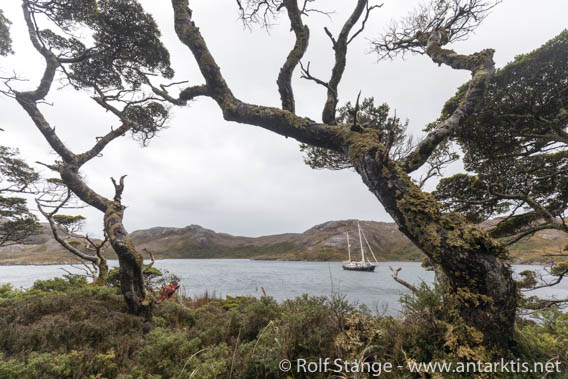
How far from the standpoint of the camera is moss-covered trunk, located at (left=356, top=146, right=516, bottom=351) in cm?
214

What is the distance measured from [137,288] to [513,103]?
33.1 feet

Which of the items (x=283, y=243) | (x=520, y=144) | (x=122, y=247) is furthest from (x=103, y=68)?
(x=283, y=243)

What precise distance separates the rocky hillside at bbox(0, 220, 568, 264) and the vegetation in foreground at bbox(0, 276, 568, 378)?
7995 cm

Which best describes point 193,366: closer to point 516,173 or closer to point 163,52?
point 163,52

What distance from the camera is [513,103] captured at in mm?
5273

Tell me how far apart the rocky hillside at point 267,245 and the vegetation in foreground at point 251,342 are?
3148 inches

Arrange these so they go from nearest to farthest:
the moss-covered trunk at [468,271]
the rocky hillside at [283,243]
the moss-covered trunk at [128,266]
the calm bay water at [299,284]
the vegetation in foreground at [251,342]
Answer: the moss-covered trunk at [468,271] < the vegetation in foreground at [251,342] < the moss-covered trunk at [128,266] < the calm bay water at [299,284] < the rocky hillside at [283,243]

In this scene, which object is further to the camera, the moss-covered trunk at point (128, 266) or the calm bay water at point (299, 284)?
the calm bay water at point (299, 284)

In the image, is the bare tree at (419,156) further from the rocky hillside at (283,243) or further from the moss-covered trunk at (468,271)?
the rocky hillside at (283,243)

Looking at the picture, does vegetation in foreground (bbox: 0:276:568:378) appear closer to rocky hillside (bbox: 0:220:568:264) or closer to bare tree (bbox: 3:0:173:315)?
bare tree (bbox: 3:0:173:315)

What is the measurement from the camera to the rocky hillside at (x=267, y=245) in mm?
86625

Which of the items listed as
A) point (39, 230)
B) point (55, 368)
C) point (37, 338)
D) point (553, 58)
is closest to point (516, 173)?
point (553, 58)

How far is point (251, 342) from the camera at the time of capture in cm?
321

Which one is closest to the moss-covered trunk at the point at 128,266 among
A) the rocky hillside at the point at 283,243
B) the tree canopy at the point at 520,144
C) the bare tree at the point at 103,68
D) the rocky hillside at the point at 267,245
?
the bare tree at the point at 103,68
